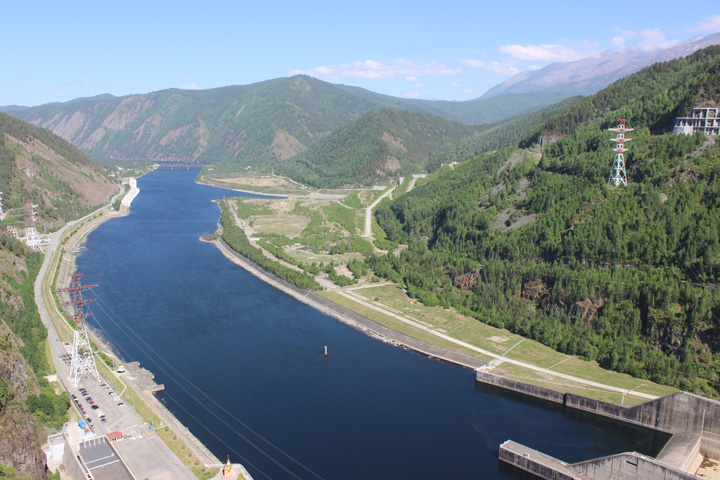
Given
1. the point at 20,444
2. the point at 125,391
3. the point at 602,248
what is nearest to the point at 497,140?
the point at 602,248

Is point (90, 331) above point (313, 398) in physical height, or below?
above

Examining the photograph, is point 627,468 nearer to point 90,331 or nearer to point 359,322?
point 359,322

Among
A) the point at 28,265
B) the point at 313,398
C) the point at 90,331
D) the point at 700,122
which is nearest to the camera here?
the point at 313,398

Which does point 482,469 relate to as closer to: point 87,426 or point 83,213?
point 87,426

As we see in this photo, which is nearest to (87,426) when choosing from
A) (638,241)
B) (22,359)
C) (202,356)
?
(22,359)

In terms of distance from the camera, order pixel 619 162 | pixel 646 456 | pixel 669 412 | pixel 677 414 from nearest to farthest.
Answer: pixel 646 456
pixel 677 414
pixel 669 412
pixel 619 162

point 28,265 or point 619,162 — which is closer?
point 619,162

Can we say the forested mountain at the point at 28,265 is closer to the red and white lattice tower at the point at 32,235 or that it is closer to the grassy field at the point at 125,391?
the red and white lattice tower at the point at 32,235

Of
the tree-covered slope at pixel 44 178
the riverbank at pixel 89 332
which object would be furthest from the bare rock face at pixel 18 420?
the tree-covered slope at pixel 44 178
